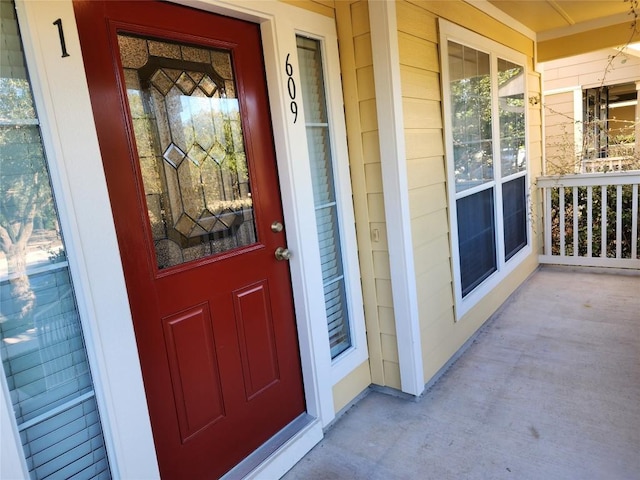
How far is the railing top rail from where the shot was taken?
401 centimetres

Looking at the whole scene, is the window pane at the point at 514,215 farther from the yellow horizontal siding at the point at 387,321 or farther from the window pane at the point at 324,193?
the window pane at the point at 324,193

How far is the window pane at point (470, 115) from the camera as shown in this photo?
9.30ft

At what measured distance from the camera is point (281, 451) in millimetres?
1930

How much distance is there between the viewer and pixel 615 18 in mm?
3957

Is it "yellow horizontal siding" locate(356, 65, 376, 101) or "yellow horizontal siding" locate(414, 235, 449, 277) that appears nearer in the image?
"yellow horizontal siding" locate(356, 65, 376, 101)

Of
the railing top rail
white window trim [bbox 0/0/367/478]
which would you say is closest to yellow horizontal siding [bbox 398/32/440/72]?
white window trim [bbox 0/0/367/478]

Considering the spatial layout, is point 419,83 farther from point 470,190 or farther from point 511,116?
point 511,116

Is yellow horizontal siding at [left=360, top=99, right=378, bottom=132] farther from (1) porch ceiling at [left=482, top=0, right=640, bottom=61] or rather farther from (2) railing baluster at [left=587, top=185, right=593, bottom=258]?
(2) railing baluster at [left=587, top=185, right=593, bottom=258]

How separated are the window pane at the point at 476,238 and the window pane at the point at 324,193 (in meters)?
1.03

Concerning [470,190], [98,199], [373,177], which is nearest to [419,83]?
[373,177]

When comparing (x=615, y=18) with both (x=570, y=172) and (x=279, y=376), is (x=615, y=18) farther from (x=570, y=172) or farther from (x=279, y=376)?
(x=279, y=376)

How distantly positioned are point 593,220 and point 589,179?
63 cm

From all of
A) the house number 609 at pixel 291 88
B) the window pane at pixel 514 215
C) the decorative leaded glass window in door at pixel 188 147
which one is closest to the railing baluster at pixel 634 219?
the window pane at pixel 514 215

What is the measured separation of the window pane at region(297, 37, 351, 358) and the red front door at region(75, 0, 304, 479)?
0.28 metres
